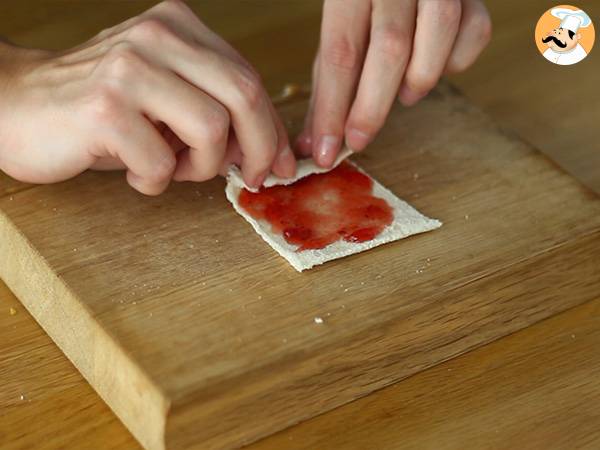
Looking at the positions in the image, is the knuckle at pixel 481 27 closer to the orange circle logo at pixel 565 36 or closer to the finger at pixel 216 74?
the orange circle logo at pixel 565 36

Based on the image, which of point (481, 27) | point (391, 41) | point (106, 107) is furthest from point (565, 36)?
point (106, 107)

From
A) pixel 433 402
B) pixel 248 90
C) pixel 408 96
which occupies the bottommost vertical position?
pixel 433 402

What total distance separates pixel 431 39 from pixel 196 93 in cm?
33

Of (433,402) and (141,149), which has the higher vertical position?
(141,149)

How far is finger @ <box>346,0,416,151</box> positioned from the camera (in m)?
1.32

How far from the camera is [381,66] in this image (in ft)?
4.34

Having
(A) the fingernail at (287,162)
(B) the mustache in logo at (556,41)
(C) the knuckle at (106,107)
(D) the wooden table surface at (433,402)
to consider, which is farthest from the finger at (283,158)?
(B) the mustache in logo at (556,41)

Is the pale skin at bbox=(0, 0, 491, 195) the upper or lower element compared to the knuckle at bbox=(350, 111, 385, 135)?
upper

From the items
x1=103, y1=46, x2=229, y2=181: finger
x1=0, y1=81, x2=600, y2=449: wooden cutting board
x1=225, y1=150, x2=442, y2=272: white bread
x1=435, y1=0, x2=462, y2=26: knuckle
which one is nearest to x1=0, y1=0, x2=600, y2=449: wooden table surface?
x1=0, y1=81, x2=600, y2=449: wooden cutting board

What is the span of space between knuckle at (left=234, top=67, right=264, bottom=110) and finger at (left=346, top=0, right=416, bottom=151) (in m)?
0.16

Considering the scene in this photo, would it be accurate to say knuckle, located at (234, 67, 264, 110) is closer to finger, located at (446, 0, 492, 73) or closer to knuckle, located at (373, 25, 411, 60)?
knuckle, located at (373, 25, 411, 60)

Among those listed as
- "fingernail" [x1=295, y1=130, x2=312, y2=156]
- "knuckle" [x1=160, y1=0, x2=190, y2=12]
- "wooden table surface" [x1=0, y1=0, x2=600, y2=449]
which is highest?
"knuckle" [x1=160, y1=0, x2=190, y2=12]

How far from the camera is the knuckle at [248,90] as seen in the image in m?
1.21

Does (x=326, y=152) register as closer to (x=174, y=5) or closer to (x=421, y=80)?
(x=421, y=80)
